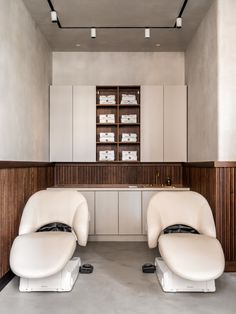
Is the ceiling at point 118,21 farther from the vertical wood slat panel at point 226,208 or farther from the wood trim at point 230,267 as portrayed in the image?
the wood trim at point 230,267

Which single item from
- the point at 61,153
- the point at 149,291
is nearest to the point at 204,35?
the point at 61,153

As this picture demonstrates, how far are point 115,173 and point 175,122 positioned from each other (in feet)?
4.33

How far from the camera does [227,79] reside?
4039 millimetres

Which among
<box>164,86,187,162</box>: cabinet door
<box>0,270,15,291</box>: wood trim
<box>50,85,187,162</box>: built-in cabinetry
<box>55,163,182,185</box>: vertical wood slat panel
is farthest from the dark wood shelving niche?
<box>0,270,15,291</box>: wood trim

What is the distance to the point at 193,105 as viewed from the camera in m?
5.41

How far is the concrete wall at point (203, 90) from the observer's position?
420cm

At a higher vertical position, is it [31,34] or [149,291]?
[31,34]

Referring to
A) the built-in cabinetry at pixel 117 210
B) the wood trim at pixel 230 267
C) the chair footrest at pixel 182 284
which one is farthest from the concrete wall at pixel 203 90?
the chair footrest at pixel 182 284

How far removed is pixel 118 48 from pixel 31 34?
1.68 metres

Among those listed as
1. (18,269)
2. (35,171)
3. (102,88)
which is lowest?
(18,269)

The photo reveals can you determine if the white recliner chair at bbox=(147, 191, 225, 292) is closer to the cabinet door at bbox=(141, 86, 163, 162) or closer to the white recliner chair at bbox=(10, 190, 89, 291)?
the white recliner chair at bbox=(10, 190, 89, 291)

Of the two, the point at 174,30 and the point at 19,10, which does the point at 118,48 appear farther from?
the point at 19,10

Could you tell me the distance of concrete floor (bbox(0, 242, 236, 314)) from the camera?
2904mm

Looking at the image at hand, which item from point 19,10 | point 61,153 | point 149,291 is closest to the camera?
point 149,291
